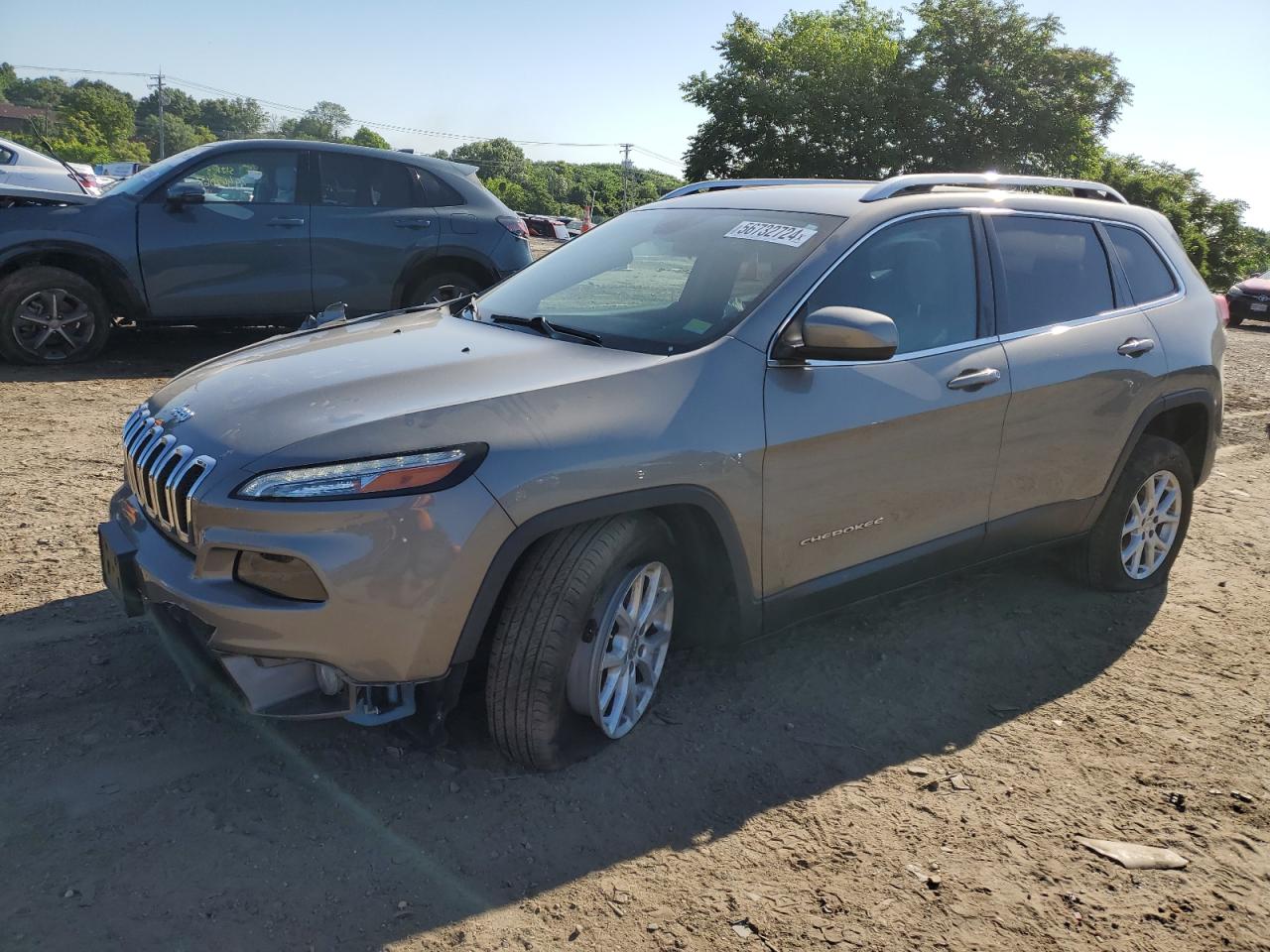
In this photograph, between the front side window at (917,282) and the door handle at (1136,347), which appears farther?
the door handle at (1136,347)

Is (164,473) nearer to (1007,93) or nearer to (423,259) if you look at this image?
(423,259)

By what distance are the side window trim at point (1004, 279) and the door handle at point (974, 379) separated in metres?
0.18

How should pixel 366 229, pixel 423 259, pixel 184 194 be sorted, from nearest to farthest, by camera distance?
pixel 184 194
pixel 366 229
pixel 423 259

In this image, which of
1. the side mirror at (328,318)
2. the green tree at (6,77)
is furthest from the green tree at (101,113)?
the side mirror at (328,318)

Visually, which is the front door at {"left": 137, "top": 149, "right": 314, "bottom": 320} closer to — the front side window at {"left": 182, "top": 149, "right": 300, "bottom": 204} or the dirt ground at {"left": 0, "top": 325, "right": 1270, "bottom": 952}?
the front side window at {"left": 182, "top": 149, "right": 300, "bottom": 204}

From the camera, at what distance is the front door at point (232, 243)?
24.6 feet

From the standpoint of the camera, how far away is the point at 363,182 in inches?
321

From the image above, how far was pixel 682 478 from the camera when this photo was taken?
2.82m

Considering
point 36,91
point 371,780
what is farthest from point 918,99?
point 36,91

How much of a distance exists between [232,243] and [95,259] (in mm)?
945

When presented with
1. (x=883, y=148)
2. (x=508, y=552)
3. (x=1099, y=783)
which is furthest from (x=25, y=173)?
(x=883, y=148)

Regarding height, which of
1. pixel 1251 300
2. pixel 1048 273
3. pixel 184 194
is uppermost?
pixel 184 194

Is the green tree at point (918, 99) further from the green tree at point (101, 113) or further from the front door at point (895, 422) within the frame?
the green tree at point (101, 113)

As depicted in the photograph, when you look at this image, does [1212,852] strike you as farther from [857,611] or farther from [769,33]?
[769,33]
